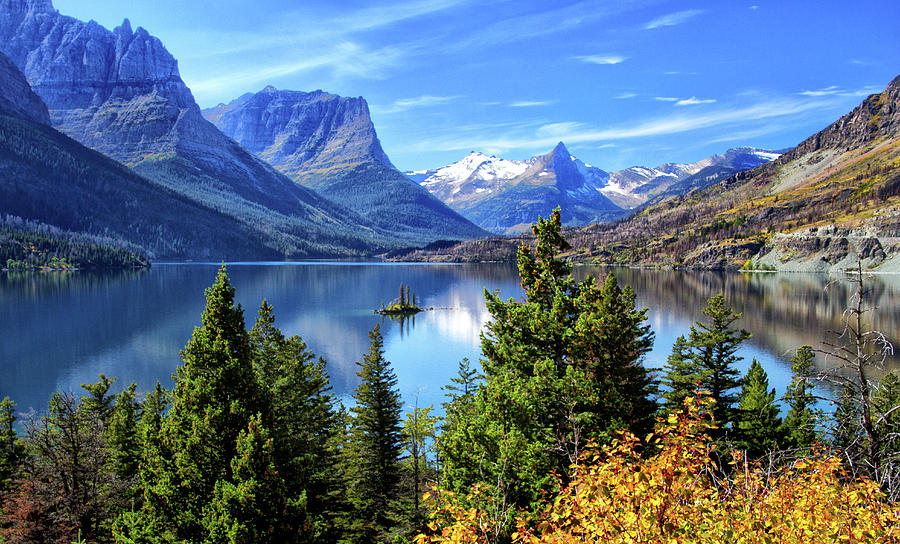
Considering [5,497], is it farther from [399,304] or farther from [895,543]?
[399,304]

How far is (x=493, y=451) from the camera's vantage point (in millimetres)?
16484

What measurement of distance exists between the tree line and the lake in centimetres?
2219

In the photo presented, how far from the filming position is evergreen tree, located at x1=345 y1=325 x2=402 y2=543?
2794 centimetres

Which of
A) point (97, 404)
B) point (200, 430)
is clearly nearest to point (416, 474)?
point (200, 430)

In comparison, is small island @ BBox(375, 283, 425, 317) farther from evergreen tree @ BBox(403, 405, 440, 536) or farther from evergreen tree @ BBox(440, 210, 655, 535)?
evergreen tree @ BBox(440, 210, 655, 535)

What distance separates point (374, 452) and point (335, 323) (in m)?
74.1

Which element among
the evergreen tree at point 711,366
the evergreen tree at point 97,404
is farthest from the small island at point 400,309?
the evergreen tree at point 711,366

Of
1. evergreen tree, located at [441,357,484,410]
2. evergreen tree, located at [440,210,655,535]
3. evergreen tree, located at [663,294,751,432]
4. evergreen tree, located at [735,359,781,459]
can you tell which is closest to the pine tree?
evergreen tree, located at [441,357,484,410]

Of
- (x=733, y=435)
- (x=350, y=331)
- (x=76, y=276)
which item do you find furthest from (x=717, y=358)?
(x=76, y=276)

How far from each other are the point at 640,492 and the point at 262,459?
12.3 meters

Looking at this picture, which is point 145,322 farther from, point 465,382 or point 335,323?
point 465,382

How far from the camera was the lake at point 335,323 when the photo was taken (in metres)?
63.0

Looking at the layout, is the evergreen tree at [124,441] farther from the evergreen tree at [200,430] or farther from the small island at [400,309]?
the small island at [400,309]

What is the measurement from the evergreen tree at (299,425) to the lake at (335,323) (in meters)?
21.0
